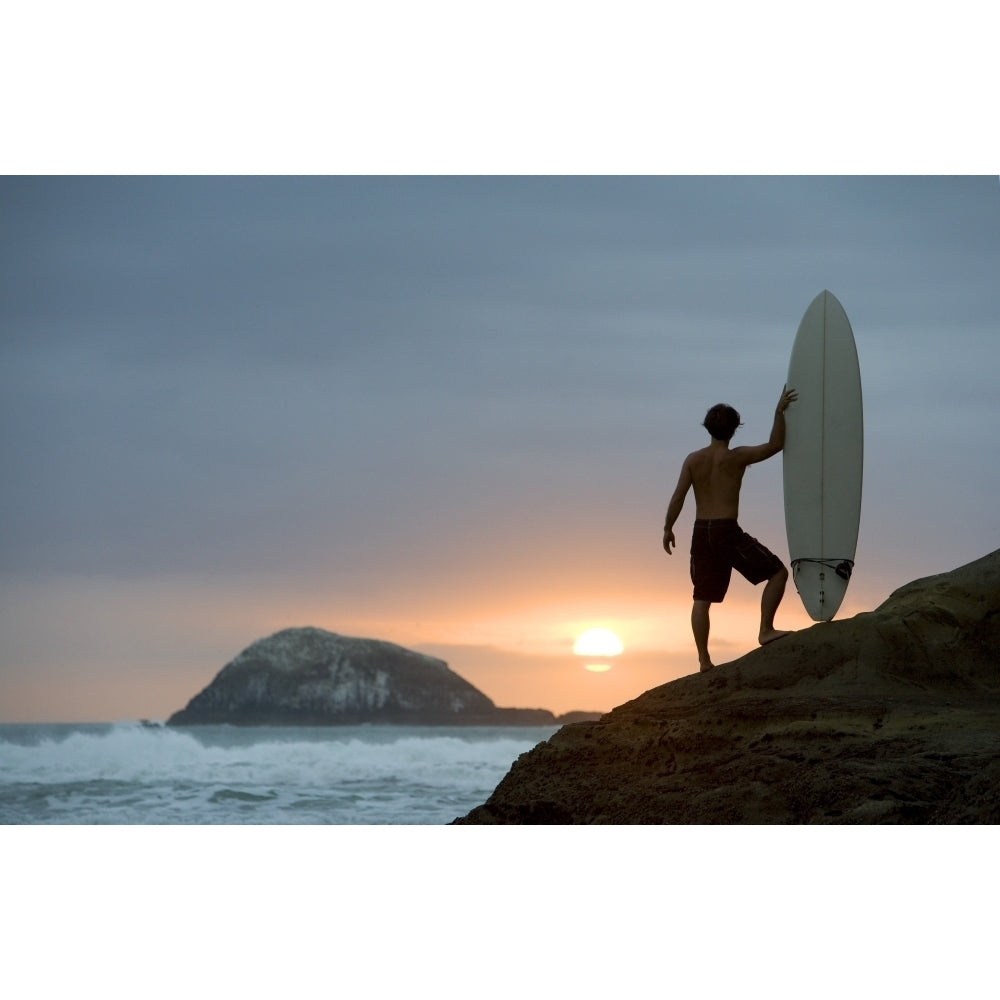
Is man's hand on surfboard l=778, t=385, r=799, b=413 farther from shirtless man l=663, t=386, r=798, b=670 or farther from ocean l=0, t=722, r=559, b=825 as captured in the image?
ocean l=0, t=722, r=559, b=825

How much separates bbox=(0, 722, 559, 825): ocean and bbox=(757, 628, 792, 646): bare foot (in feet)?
6.52

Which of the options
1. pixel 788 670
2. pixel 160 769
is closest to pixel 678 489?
pixel 788 670

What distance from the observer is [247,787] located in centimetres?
973

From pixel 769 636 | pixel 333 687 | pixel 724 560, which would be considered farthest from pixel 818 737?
pixel 333 687

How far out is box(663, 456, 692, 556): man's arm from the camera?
590 centimetres

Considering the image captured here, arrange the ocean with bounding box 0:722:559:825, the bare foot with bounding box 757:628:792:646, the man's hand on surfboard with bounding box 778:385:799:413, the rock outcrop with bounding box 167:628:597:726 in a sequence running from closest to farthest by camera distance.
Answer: the bare foot with bounding box 757:628:792:646, the man's hand on surfboard with bounding box 778:385:799:413, the ocean with bounding box 0:722:559:825, the rock outcrop with bounding box 167:628:597:726

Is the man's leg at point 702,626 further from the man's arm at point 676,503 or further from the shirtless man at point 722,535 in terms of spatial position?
the man's arm at point 676,503

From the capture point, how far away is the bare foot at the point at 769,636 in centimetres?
570

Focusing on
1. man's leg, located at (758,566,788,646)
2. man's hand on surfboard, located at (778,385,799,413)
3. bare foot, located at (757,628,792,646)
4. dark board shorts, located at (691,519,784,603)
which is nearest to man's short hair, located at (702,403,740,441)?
man's hand on surfboard, located at (778,385,799,413)

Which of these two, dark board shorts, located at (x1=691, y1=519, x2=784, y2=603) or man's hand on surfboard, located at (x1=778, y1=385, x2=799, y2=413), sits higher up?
man's hand on surfboard, located at (x1=778, y1=385, x2=799, y2=413)

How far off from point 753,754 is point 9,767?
7.80 meters

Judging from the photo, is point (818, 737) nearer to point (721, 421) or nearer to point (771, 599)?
point (771, 599)

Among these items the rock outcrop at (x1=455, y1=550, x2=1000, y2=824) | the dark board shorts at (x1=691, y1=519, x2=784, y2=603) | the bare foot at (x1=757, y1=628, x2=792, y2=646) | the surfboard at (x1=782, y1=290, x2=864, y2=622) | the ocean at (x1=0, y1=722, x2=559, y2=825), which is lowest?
the ocean at (x1=0, y1=722, x2=559, y2=825)

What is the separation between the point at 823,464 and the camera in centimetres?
594
